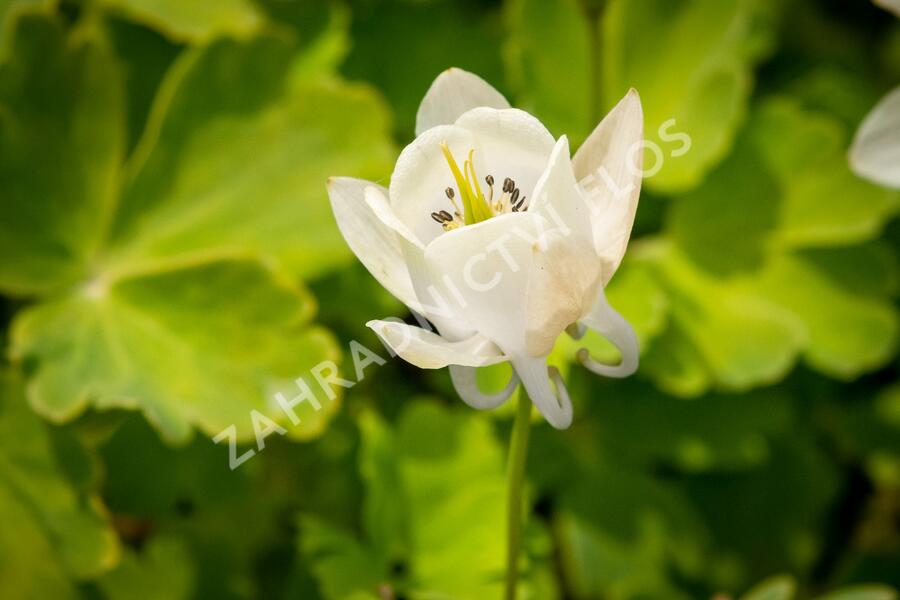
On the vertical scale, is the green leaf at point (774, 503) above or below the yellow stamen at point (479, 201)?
below

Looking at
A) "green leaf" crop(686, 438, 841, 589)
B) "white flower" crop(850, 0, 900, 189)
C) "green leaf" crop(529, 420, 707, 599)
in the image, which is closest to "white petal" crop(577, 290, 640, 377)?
"white flower" crop(850, 0, 900, 189)

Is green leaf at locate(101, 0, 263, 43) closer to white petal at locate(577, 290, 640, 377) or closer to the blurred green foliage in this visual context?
the blurred green foliage

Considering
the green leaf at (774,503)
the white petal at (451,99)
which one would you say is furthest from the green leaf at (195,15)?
the green leaf at (774,503)

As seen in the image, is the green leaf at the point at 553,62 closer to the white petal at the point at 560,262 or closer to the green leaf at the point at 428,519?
the green leaf at the point at 428,519

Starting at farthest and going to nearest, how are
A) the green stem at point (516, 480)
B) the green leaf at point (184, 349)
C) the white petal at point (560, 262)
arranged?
the green leaf at point (184, 349), the green stem at point (516, 480), the white petal at point (560, 262)

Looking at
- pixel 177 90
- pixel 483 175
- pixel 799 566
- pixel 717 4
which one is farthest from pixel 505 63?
pixel 799 566

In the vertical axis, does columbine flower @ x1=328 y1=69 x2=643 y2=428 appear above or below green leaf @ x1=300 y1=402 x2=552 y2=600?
above
